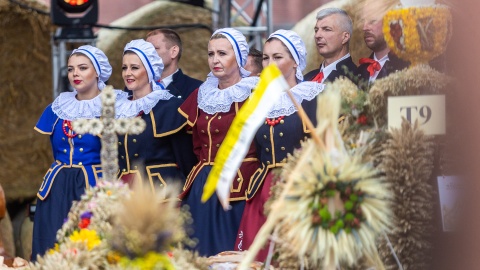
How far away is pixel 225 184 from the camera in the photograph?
3.68 m

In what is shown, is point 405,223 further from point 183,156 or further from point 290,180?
point 183,156

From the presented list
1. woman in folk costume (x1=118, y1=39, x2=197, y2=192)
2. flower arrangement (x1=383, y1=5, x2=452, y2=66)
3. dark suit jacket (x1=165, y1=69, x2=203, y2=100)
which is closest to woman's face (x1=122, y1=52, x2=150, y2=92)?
woman in folk costume (x1=118, y1=39, x2=197, y2=192)

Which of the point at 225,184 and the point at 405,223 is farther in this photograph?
the point at 405,223

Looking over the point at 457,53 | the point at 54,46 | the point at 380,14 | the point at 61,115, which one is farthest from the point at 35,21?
the point at 457,53

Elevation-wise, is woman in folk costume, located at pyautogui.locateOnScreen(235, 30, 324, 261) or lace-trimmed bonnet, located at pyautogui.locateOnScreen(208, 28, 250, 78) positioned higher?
lace-trimmed bonnet, located at pyautogui.locateOnScreen(208, 28, 250, 78)

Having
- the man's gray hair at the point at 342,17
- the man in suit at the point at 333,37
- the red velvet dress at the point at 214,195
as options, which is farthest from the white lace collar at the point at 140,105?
the man's gray hair at the point at 342,17

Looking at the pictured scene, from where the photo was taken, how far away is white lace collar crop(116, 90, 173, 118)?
20.6ft

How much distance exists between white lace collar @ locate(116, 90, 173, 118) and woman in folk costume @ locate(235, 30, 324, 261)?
79 cm

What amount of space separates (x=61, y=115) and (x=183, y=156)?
2.52ft

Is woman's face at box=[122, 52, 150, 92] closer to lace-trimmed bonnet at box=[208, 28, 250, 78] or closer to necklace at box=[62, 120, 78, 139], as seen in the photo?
necklace at box=[62, 120, 78, 139]

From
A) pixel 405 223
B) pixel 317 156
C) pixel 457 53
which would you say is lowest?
pixel 405 223

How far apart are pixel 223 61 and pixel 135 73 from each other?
0.63 m

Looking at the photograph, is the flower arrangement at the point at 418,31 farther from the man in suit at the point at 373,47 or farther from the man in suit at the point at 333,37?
the man in suit at the point at 333,37

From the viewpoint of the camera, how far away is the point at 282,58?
18.9 feet
